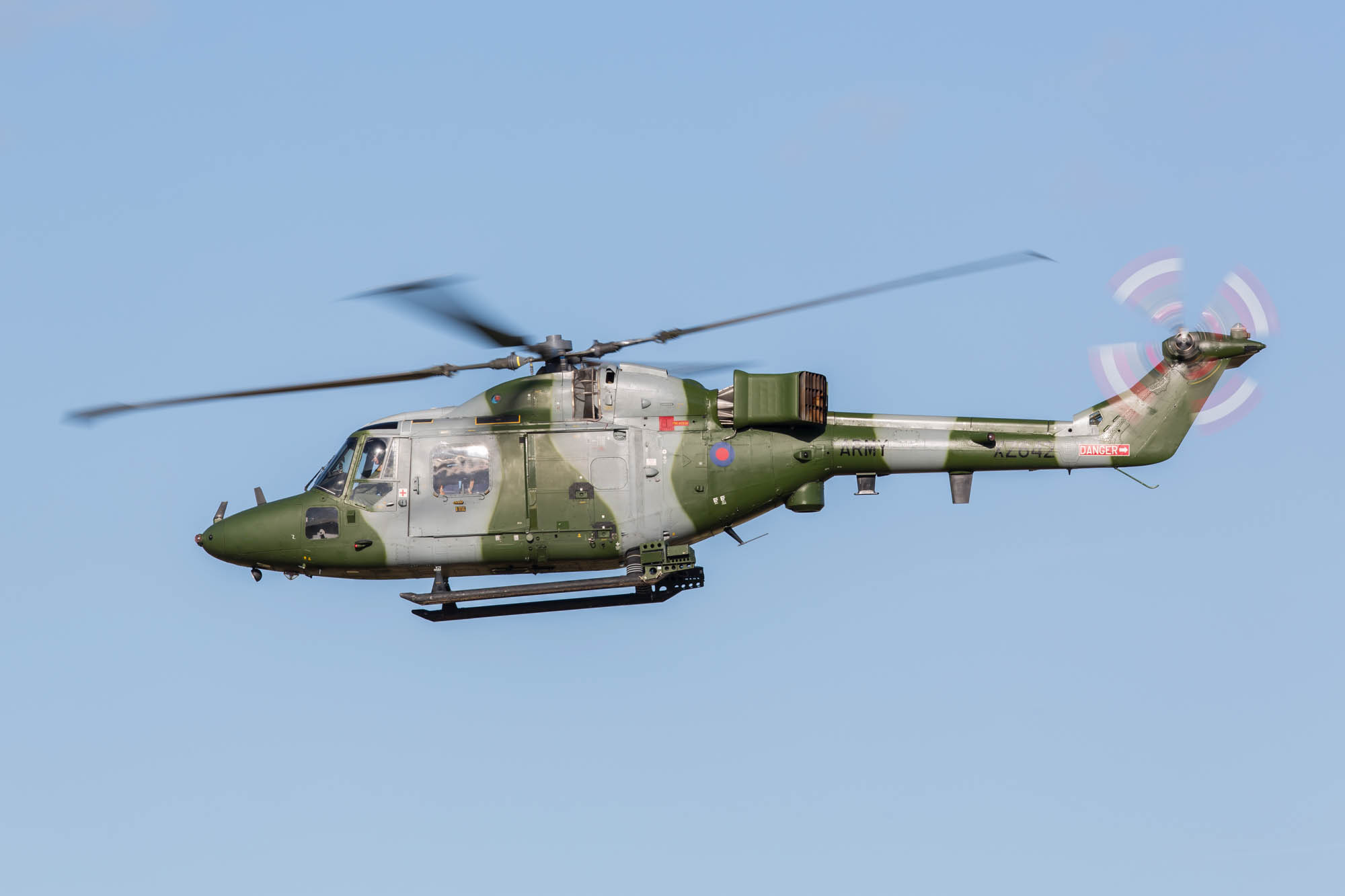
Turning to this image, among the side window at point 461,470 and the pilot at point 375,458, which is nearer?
the side window at point 461,470

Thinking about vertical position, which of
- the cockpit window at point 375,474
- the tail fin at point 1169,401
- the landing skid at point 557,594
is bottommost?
the landing skid at point 557,594

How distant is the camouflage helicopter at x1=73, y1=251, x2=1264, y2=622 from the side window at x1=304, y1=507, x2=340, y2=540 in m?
0.33

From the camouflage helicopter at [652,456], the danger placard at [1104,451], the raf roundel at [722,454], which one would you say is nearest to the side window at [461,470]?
the camouflage helicopter at [652,456]

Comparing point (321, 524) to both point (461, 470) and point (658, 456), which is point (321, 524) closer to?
point (461, 470)

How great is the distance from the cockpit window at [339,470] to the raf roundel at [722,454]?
626 centimetres

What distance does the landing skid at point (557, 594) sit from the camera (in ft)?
94.8

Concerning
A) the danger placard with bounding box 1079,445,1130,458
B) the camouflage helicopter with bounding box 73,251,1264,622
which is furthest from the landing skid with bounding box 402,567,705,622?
the danger placard with bounding box 1079,445,1130,458

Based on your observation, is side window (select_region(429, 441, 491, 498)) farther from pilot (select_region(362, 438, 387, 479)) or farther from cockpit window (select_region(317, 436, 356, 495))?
cockpit window (select_region(317, 436, 356, 495))

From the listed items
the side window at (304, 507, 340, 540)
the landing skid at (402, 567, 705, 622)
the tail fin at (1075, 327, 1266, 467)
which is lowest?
the landing skid at (402, 567, 705, 622)

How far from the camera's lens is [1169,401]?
2977 centimetres

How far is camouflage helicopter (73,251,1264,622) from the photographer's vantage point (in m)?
29.5

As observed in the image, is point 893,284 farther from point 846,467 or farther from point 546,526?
point 546,526

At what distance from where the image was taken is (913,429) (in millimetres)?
29641

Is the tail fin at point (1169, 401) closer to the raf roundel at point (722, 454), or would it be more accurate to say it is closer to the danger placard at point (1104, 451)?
the danger placard at point (1104, 451)
